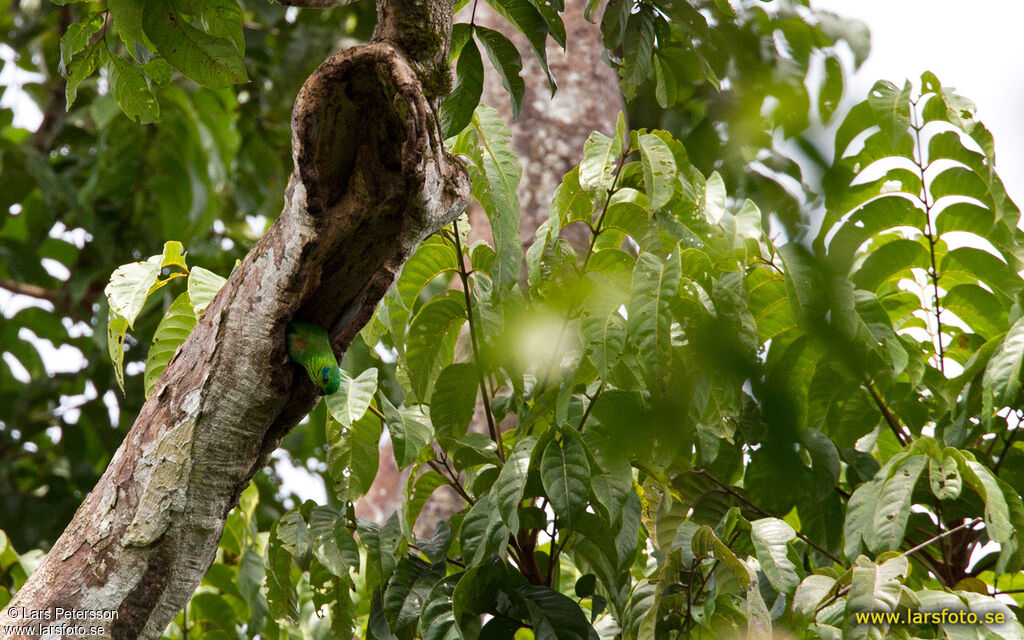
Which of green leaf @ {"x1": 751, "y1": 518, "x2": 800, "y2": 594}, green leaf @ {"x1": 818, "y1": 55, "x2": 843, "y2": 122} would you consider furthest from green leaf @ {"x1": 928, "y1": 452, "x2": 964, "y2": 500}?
green leaf @ {"x1": 818, "y1": 55, "x2": 843, "y2": 122}

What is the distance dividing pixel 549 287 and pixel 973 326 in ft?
3.75

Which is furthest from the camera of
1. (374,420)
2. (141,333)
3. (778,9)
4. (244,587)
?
(141,333)

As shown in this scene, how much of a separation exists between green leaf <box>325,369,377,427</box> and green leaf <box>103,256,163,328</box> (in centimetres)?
43

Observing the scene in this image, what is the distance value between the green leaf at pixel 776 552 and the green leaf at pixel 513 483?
Answer: 1.55 ft

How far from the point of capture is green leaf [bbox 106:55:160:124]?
1898mm

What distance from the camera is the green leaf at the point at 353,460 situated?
1896 mm

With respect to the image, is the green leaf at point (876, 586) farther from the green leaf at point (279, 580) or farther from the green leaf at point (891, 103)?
the green leaf at point (279, 580)

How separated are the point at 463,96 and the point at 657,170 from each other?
0.42 metres

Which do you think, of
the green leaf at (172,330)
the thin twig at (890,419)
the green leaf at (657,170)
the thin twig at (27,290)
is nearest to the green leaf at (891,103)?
the green leaf at (657,170)

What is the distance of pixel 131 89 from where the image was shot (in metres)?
1.92

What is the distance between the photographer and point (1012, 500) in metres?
1.81

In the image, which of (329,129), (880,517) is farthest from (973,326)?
(329,129)

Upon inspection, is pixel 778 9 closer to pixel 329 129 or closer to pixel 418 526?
pixel 329 129

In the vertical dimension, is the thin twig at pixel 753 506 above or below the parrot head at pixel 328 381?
below
